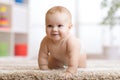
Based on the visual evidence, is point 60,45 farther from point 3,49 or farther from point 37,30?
point 37,30

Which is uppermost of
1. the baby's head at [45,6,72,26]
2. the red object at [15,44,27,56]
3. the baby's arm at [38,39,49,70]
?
the baby's head at [45,6,72,26]

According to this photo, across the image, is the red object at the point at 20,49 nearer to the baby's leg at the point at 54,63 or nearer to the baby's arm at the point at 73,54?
the baby's leg at the point at 54,63

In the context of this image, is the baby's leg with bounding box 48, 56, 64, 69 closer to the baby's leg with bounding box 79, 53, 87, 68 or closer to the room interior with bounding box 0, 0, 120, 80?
the baby's leg with bounding box 79, 53, 87, 68

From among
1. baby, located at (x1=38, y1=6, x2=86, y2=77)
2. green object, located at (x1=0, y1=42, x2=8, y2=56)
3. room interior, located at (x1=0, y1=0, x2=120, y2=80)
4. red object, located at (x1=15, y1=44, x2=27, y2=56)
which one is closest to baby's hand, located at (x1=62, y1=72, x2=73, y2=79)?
baby, located at (x1=38, y1=6, x2=86, y2=77)

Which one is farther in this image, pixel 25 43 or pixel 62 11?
pixel 25 43

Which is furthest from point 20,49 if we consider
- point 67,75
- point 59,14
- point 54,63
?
point 67,75

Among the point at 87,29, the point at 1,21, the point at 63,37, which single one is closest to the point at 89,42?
the point at 87,29

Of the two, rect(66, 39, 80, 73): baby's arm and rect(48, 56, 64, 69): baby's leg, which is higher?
rect(66, 39, 80, 73): baby's arm

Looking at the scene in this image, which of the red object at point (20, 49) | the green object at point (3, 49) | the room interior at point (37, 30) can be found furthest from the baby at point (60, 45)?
the red object at point (20, 49)

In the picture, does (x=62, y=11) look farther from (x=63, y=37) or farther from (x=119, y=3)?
(x=119, y=3)

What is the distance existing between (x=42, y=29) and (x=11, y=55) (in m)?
0.75

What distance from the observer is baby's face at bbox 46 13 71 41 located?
3.25ft

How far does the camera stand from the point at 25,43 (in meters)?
3.29

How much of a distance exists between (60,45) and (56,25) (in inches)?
3.8
